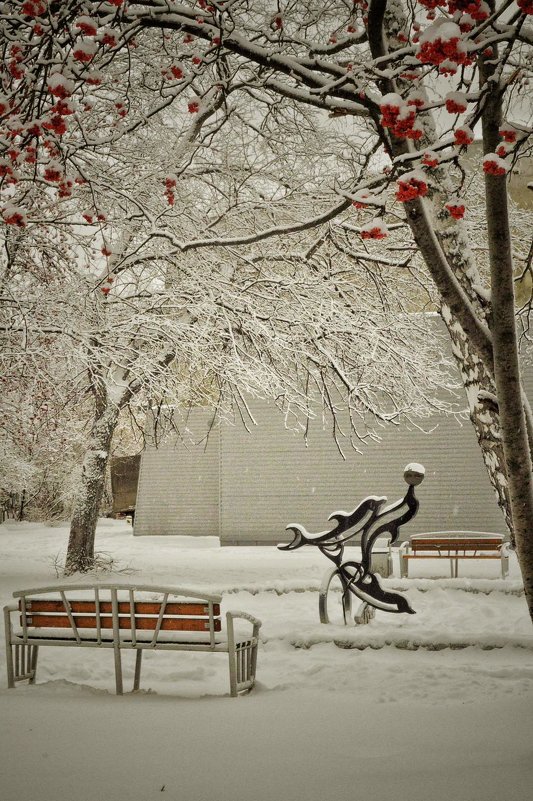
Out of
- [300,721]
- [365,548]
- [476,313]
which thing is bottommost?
[300,721]

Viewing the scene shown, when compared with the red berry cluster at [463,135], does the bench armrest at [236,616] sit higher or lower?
lower

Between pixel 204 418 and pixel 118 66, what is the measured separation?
15.0 m

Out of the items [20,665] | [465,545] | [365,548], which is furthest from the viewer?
[465,545]

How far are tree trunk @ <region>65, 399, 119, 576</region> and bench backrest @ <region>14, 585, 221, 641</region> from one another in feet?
22.0

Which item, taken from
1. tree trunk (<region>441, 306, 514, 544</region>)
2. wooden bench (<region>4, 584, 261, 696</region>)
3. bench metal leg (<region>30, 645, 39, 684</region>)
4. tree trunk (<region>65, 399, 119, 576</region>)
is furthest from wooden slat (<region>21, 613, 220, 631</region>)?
tree trunk (<region>65, 399, 119, 576</region>)

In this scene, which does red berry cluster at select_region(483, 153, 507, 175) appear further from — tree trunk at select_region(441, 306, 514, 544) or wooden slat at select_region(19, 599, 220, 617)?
wooden slat at select_region(19, 599, 220, 617)

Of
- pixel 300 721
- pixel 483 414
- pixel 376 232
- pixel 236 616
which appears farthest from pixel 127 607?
pixel 376 232

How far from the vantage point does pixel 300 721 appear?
4.50 m

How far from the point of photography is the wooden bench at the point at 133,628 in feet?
17.3

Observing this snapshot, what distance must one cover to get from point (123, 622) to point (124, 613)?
7 centimetres

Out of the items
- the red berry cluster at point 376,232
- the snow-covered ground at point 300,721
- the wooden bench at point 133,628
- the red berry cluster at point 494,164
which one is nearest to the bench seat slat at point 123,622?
the wooden bench at point 133,628

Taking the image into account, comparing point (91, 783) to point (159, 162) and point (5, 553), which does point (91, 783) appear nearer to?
point (159, 162)

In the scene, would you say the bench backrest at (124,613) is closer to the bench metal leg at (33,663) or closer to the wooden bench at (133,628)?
the wooden bench at (133,628)

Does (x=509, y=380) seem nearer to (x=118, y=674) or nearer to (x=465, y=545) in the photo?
(x=118, y=674)
